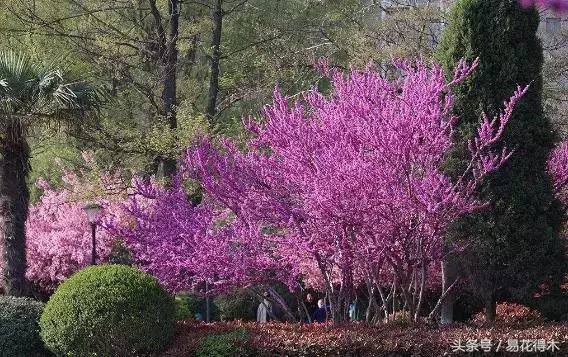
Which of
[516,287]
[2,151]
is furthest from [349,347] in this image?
[2,151]

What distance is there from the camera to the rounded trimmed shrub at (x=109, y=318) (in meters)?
7.49

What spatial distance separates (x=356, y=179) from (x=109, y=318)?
2.78 meters

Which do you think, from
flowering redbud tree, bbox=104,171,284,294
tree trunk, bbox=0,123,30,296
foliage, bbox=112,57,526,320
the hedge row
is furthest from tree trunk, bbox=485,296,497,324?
tree trunk, bbox=0,123,30,296

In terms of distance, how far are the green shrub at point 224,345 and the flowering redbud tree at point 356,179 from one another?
1.17 metres

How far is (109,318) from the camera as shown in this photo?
749 cm

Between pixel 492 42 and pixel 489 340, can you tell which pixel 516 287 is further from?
pixel 492 42

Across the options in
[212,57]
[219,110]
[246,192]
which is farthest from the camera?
[219,110]

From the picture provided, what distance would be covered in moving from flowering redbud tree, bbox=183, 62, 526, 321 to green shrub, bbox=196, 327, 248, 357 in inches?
46.0

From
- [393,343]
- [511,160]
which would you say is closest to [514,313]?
[511,160]

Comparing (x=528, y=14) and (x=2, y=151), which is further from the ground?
(x=528, y=14)

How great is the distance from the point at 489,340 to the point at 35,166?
620 inches

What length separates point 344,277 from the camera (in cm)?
845

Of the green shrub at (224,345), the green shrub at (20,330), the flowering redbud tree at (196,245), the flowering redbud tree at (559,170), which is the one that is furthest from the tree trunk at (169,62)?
the green shrub at (224,345)

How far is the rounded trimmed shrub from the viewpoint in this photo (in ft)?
24.6
